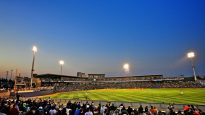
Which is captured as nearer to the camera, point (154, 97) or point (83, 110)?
point (83, 110)

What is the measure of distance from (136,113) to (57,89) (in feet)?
194

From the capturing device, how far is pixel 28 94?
52.2 m

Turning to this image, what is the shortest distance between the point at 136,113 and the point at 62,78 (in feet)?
373

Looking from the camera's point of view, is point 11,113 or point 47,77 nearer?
point 11,113

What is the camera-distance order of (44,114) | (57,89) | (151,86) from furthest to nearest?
1. (151,86)
2. (57,89)
3. (44,114)

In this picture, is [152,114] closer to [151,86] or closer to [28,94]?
[28,94]

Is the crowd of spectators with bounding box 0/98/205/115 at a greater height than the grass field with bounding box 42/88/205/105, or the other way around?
the crowd of spectators with bounding box 0/98/205/115

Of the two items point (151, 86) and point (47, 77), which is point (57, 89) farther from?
point (47, 77)

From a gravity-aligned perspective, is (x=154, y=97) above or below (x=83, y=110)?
below

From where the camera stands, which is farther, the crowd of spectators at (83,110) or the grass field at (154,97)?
the grass field at (154,97)

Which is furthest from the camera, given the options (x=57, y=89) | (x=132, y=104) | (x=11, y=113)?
(x=57, y=89)

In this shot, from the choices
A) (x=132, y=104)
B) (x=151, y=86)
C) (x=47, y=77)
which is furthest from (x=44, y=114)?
(x=47, y=77)

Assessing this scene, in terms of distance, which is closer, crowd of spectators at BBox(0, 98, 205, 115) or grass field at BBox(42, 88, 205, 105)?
crowd of spectators at BBox(0, 98, 205, 115)

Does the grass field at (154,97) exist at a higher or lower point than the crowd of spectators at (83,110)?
lower
